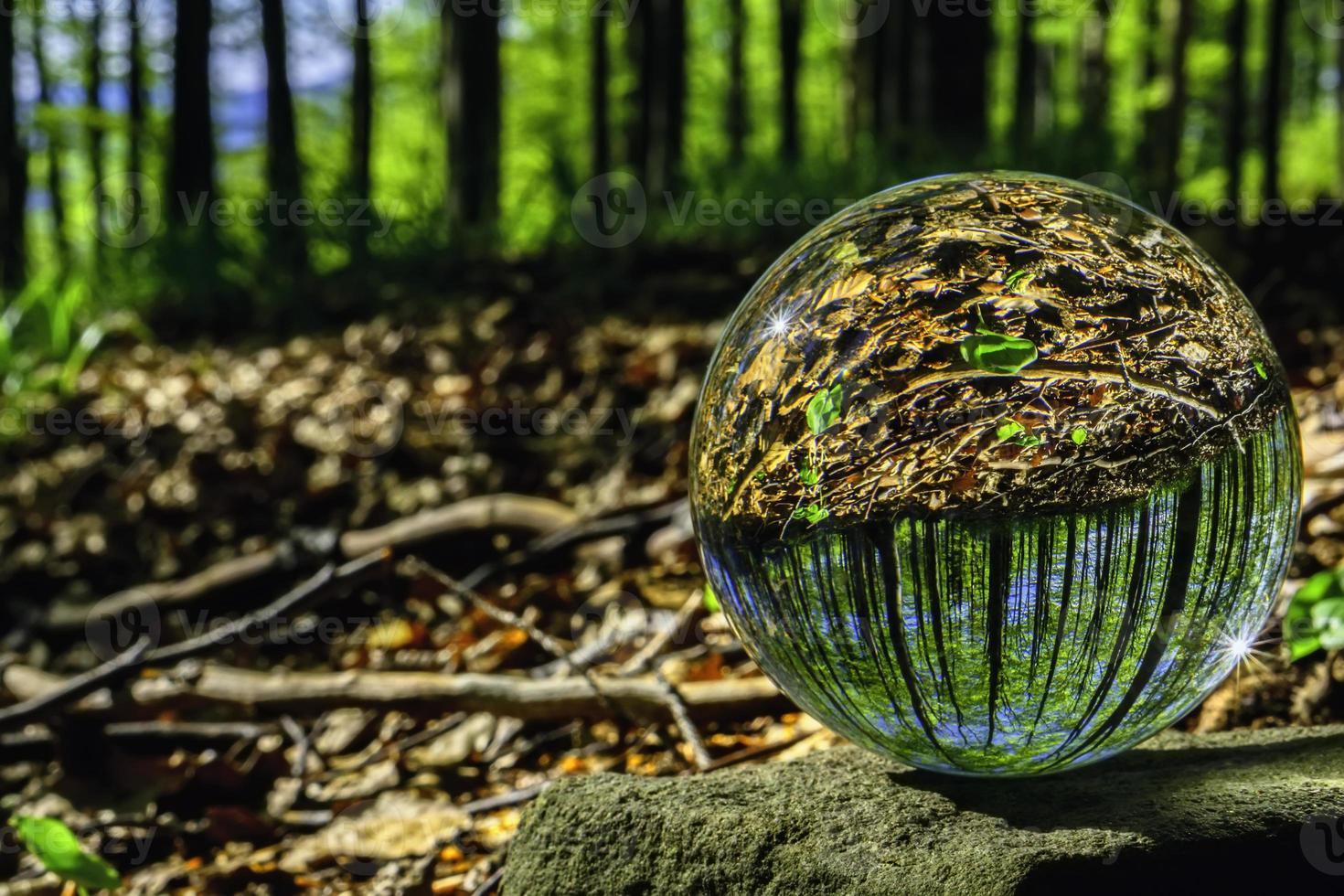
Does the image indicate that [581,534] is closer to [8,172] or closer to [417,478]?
[417,478]

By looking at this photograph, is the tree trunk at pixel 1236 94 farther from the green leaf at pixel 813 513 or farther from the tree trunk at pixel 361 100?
the green leaf at pixel 813 513

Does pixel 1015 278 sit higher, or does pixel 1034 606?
pixel 1015 278

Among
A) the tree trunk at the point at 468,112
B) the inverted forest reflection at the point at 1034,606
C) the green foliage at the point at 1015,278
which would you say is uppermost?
the tree trunk at the point at 468,112

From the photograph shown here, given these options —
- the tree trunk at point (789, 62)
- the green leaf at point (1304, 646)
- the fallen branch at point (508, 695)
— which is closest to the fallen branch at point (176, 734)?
the fallen branch at point (508, 695)

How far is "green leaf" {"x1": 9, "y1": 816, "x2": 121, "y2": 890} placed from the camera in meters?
2.06

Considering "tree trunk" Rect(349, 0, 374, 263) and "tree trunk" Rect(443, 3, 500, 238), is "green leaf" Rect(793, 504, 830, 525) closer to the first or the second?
"tree trunk" Rect(443, 3, 500, 238)

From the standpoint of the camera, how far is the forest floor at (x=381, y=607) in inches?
109

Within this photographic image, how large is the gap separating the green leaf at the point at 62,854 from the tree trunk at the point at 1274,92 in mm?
17954

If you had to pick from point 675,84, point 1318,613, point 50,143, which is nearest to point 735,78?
point 675,84

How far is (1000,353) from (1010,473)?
6.4 inches

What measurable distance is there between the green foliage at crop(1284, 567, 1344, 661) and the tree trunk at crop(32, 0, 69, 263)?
2155cm

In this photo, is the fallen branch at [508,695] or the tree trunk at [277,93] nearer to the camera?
the fallen branch at [508,695]

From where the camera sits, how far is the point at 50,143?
1003 inches

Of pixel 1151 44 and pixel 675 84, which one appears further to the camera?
pixel 1151 44
